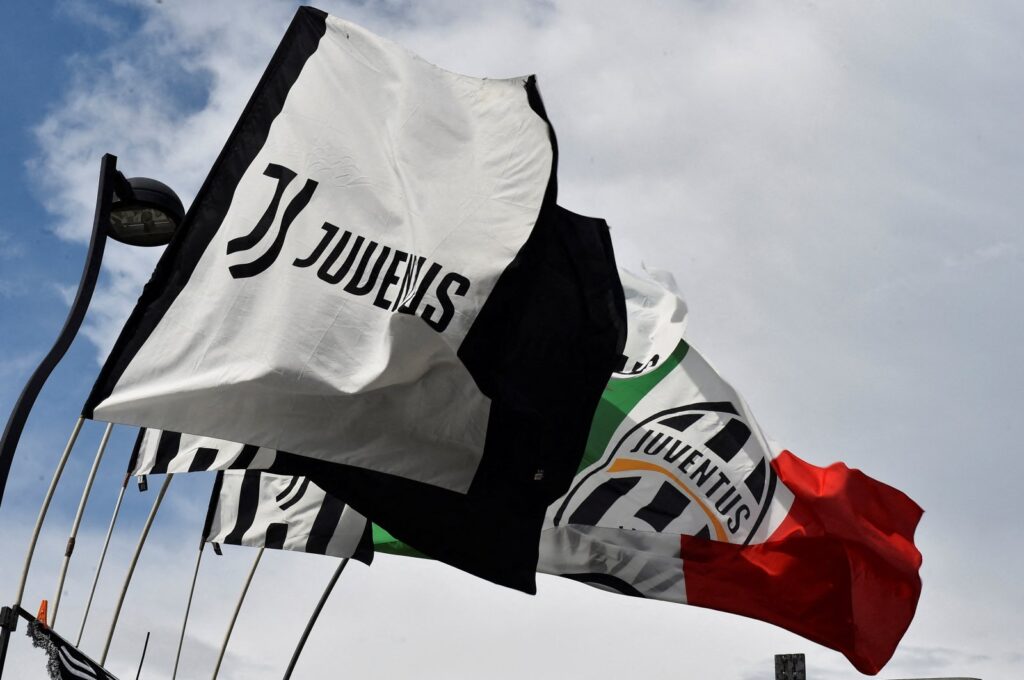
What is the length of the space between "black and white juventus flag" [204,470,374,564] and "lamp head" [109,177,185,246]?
19.3 ft

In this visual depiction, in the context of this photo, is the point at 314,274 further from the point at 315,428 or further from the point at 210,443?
the point at 210,443

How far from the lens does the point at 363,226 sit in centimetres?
838

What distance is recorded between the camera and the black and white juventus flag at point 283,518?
46.7 feet

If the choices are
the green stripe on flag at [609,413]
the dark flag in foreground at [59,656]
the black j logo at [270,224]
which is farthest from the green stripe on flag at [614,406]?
the black j logo at [270,224]

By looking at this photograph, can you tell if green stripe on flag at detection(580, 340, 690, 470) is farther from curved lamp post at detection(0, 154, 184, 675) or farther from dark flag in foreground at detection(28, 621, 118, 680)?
curved lamp post at detection(0, 154, 184, 675)

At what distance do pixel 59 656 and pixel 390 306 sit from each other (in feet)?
13.3

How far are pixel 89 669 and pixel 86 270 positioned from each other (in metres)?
3.68

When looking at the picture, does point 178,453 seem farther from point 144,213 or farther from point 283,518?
point 144,213

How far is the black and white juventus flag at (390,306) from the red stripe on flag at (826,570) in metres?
6.22

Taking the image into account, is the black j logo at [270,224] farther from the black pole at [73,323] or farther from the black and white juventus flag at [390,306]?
the black pole at [73,323]

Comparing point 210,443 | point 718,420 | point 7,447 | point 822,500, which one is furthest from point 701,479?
point 7,447

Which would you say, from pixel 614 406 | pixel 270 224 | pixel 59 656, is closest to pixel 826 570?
pixel 614 406

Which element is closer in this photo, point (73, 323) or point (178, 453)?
point (73, 323)

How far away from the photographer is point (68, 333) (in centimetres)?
758
